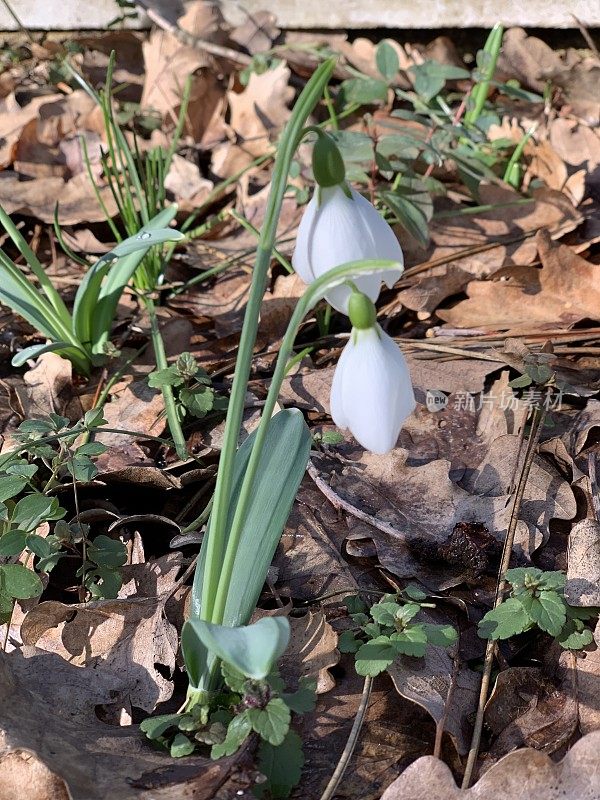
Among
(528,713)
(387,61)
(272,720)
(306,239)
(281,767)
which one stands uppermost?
(306,239)

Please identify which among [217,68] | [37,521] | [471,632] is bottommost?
[471,632]

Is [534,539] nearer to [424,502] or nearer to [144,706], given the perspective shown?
[424,502]

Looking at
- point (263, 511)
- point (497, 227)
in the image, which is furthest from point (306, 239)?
point (497, 227)

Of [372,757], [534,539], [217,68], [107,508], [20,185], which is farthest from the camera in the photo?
[217,68]

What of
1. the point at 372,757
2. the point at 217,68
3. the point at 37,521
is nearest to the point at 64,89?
the point at 217,68

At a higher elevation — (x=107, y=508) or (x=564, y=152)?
(x=564, y=152)

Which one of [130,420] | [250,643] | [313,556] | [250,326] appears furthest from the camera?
[130,420]

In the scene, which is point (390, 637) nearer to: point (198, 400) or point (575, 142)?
point (198, 400)
